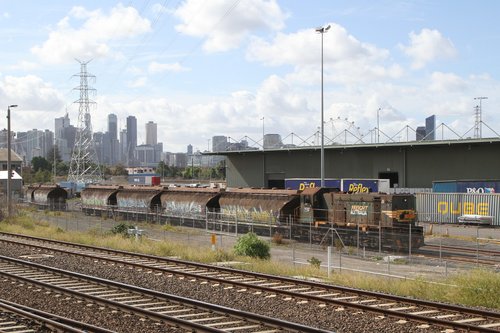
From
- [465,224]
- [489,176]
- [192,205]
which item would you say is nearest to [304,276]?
[192,205]

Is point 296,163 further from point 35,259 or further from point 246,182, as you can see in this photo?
point 35,259

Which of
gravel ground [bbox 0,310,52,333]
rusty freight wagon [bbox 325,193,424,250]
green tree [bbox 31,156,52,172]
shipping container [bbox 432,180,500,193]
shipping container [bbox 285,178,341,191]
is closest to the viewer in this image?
gravel ground [bbox 0,310,52,333]

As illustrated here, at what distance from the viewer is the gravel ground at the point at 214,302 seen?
1351 cm

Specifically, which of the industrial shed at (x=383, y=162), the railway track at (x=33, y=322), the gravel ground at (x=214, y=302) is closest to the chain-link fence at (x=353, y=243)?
the gravel ground at (x=214, y=302)

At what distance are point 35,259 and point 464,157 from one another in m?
45.1

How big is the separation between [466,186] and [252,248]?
3471cm

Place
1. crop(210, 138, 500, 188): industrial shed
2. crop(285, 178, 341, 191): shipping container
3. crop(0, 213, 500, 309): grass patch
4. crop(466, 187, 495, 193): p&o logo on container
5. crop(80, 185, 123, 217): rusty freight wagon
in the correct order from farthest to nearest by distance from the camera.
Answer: crop(285, 178, 341, 191): shipping container → crop(80, 185, 123, 217): rusty freight wagon → crop(210, 138, 500, 188): industrial shed → crop(466, 187, 495, 193): p&o logo on container → crop(0, 213, 500, 309): grass patch

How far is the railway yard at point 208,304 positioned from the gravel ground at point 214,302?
2 cm

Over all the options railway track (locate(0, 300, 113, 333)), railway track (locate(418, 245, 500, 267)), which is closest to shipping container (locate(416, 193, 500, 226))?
railway track (locate(418, 245, 500, 267))

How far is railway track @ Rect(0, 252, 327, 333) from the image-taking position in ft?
43.3

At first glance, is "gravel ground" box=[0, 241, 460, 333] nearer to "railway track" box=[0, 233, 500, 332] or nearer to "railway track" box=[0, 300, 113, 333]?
"railway track" box=[0, 233, 500, 332]

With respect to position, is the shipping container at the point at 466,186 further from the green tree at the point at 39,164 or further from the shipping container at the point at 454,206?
the green tree at the point at 39,164

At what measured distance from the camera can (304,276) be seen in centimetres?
2244

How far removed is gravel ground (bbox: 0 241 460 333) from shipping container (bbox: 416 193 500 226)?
38256 millimetres
